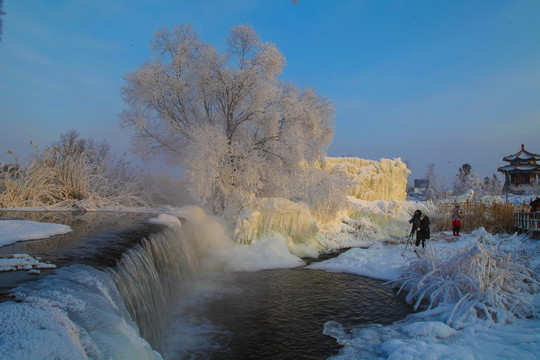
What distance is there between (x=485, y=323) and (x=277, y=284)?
163 inches

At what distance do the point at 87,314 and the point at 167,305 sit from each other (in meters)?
3.22

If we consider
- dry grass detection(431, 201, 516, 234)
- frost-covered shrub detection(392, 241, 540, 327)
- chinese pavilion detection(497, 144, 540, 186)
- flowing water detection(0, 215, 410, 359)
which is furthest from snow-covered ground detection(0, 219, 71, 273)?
chinese pavilion detection(497, 144, 540, 186)

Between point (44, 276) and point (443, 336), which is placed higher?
point (44, 276)

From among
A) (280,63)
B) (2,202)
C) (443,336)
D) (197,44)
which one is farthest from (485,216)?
(2,202)

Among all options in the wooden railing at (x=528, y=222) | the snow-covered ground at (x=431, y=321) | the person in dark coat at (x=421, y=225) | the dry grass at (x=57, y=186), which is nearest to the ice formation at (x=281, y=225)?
the snow-covered ground at (x=431, y=321)

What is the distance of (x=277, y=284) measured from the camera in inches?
307

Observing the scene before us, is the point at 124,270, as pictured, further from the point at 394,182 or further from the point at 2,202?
the point at 394,182

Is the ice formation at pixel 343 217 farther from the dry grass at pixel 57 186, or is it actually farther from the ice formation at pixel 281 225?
the dry grass at pixel 57 186

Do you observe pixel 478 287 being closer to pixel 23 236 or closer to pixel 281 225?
pixel 281 225

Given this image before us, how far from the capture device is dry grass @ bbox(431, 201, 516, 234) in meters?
15.5

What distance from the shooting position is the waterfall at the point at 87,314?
2031 mm

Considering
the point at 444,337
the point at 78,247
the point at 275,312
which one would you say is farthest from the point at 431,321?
the point at 78,247

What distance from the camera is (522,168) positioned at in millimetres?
40781

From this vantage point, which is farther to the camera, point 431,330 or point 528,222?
point 528,222
